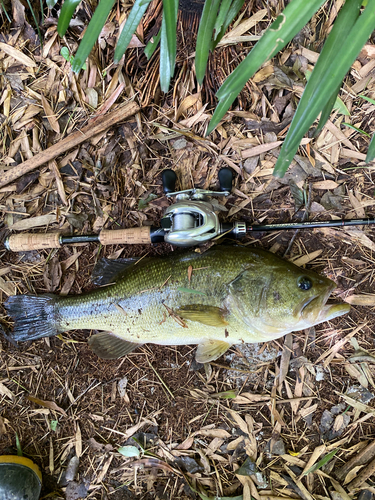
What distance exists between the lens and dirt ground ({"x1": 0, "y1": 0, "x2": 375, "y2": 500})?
9.29 feet

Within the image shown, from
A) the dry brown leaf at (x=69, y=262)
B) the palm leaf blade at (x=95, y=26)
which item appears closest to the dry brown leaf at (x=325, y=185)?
the palm leaf blade at (x=95, y=26)

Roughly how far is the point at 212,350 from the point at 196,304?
44 centimetres

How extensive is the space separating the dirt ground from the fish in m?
0.22

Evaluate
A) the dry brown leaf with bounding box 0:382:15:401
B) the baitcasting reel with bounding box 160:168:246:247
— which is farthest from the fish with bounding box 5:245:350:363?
the dry brown leaf with bounding box 0:382:15:401

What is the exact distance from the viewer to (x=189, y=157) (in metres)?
2.92

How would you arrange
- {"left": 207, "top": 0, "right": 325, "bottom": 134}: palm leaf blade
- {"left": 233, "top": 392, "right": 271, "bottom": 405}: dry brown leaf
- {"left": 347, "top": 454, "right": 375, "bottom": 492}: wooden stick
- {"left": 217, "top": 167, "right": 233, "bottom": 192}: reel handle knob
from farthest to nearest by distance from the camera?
{"left": 233, "top": 392, "right": 271, "bottom": 405}: dry brown leaf < {"left": 347, "top": 454, "right": 375, "bottom": 492}: wooden stick < {"left": 217, "top": 167, "right": 233, "bottom": 192}: reel handle knob < {"left": 207, "top": 0, "right": 325, "bottom": 134}: palm leaf blade

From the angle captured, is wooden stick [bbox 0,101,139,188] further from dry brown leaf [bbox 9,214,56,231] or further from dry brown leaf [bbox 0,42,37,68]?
dry brown leaf [bbox 0,42,37,68]

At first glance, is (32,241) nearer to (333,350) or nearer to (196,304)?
(196,304)

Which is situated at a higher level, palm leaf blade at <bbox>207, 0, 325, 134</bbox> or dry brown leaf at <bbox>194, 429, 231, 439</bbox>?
palm leaf blade at <bbox>207, 0, 325, 134</bbox>

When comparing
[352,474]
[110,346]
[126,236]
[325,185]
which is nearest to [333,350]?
[352,474]

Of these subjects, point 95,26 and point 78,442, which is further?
point 78,442

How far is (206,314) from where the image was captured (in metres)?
2.55

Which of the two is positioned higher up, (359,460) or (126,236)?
(126,236)

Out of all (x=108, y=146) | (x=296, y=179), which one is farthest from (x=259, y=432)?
(x=108, y=146)
